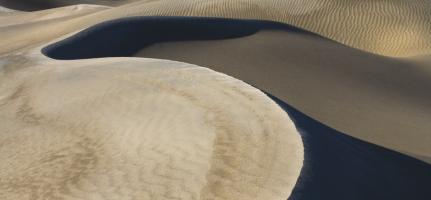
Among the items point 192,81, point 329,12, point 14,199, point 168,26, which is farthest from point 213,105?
point 329,12

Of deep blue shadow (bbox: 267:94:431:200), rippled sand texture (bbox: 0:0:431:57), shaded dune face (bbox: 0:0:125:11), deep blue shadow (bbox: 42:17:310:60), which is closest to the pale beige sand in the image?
deep blue shadow (bbox: 42:17:310:60)

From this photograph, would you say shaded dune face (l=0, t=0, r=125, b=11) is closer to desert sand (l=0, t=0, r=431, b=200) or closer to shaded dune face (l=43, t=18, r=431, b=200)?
shaded dune face (l=43, t=18, r=431, b=200)

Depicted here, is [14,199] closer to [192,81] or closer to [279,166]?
[279,166]

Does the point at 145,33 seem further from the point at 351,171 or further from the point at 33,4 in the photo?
the point at 33,4

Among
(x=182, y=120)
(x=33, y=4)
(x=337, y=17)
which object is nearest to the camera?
(x=182, y=120)

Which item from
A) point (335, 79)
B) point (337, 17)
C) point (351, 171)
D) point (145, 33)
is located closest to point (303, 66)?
point (335, 79)

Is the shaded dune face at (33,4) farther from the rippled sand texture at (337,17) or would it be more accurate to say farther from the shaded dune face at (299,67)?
the shaded dune face at (299,67)
